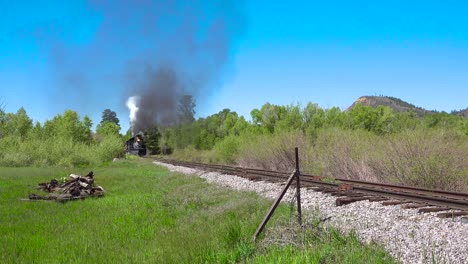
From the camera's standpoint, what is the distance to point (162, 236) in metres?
9.16

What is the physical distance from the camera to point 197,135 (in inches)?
3364

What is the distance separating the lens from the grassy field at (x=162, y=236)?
6.73 metres

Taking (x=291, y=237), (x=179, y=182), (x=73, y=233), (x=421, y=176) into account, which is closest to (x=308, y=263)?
(x=291, y=237)

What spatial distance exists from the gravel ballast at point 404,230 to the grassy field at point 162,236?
Answer: 1.46 ft

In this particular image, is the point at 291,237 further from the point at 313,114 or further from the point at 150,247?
the point at 313,114

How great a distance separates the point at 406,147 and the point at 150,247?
1064 cm

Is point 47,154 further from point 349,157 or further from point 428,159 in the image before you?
point 428,159

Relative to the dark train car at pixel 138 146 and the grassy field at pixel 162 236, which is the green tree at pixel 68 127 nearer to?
the dark train car at pixel 138 146

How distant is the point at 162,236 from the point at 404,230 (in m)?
5.23

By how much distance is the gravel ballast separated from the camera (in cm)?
593

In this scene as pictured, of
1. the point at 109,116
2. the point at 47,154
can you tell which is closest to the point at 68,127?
the point at 47,154

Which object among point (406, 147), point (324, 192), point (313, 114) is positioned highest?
point (313, 114)

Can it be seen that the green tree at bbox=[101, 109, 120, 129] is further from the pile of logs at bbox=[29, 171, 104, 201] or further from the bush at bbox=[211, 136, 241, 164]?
the pile of logs at bbox=[29, 171, 104, 201]

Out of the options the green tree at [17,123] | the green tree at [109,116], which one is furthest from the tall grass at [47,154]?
the green tree at [109,116]
